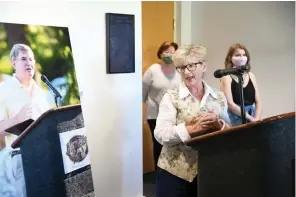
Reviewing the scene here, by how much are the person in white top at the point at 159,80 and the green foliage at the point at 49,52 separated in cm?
135

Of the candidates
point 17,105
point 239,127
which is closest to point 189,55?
point 239,127

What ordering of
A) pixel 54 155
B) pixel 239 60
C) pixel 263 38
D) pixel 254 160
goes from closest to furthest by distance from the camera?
pixel 254 160 < pixel 54 155 < pixel 239 60 < pixel 263 38

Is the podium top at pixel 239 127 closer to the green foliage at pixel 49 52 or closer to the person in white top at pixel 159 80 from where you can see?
the green foliage at pixel 49 52

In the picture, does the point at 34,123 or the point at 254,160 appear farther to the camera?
the point at 34,123

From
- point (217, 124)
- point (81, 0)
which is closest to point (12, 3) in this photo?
point (81, 0)

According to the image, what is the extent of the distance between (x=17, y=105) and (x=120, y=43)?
3.83 ft

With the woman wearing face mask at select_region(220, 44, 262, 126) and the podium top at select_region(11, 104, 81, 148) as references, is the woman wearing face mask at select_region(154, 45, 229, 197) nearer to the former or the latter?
the podium top at select_region(11, 104, 81, 148)

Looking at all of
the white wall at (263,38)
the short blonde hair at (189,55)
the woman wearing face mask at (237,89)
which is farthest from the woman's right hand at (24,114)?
the white wall at (263,38)

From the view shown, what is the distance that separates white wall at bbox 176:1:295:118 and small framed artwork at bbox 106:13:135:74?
A: 4.62 feet

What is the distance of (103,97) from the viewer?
8.99 ft

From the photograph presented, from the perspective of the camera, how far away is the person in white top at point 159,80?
11.3ft

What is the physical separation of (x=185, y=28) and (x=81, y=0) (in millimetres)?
1912

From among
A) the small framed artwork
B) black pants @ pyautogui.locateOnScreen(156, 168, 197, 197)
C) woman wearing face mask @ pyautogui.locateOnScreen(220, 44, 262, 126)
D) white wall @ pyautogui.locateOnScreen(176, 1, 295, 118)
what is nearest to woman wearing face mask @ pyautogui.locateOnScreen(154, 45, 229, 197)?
black pants @ pyautogui.locateOnScreen(156, 168, 197, 197)

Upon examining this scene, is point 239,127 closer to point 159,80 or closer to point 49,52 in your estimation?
point 49,52
